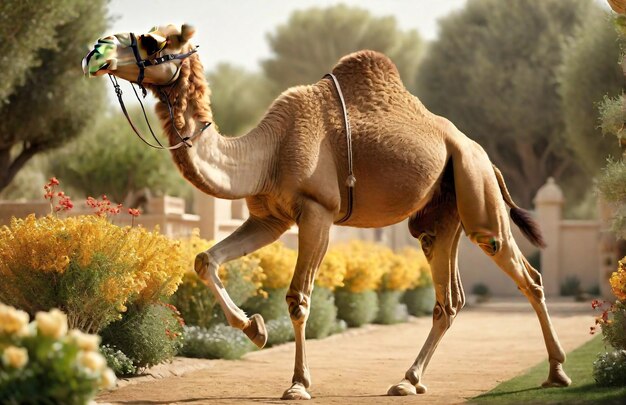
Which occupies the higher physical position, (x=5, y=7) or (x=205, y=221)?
(x=5, y=7)

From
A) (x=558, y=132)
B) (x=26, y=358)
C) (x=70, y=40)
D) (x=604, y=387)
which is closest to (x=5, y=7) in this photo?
(x=70, y=40)

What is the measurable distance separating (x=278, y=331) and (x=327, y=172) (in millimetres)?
6590

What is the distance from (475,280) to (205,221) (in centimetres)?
1888

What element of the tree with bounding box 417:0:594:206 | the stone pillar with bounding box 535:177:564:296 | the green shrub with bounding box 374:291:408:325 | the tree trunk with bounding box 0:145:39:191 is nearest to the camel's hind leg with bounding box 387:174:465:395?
the green shrub with bounding box 374:291:408:325

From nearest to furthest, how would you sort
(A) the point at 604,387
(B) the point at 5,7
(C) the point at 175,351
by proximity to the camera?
(A) the point at 604,387
(C) the point at 175,351
(B) the point at 5,7

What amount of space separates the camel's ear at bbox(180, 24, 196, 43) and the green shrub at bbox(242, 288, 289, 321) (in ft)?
24.7

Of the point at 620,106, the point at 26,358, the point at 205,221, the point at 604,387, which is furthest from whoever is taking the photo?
the point at 205,221

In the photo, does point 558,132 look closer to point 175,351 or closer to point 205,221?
point 205,221

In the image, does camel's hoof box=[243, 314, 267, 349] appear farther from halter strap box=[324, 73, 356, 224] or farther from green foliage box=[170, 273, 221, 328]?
green foliage box=[170, 273, 221, 328]

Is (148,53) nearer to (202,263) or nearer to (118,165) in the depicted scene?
(202,263)

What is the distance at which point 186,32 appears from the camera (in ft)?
27.3

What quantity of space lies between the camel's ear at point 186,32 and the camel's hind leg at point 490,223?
3.00 m

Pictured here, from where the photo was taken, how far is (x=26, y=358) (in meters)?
5.06

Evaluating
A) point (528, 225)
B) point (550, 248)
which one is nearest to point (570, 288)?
point (550, 248)
